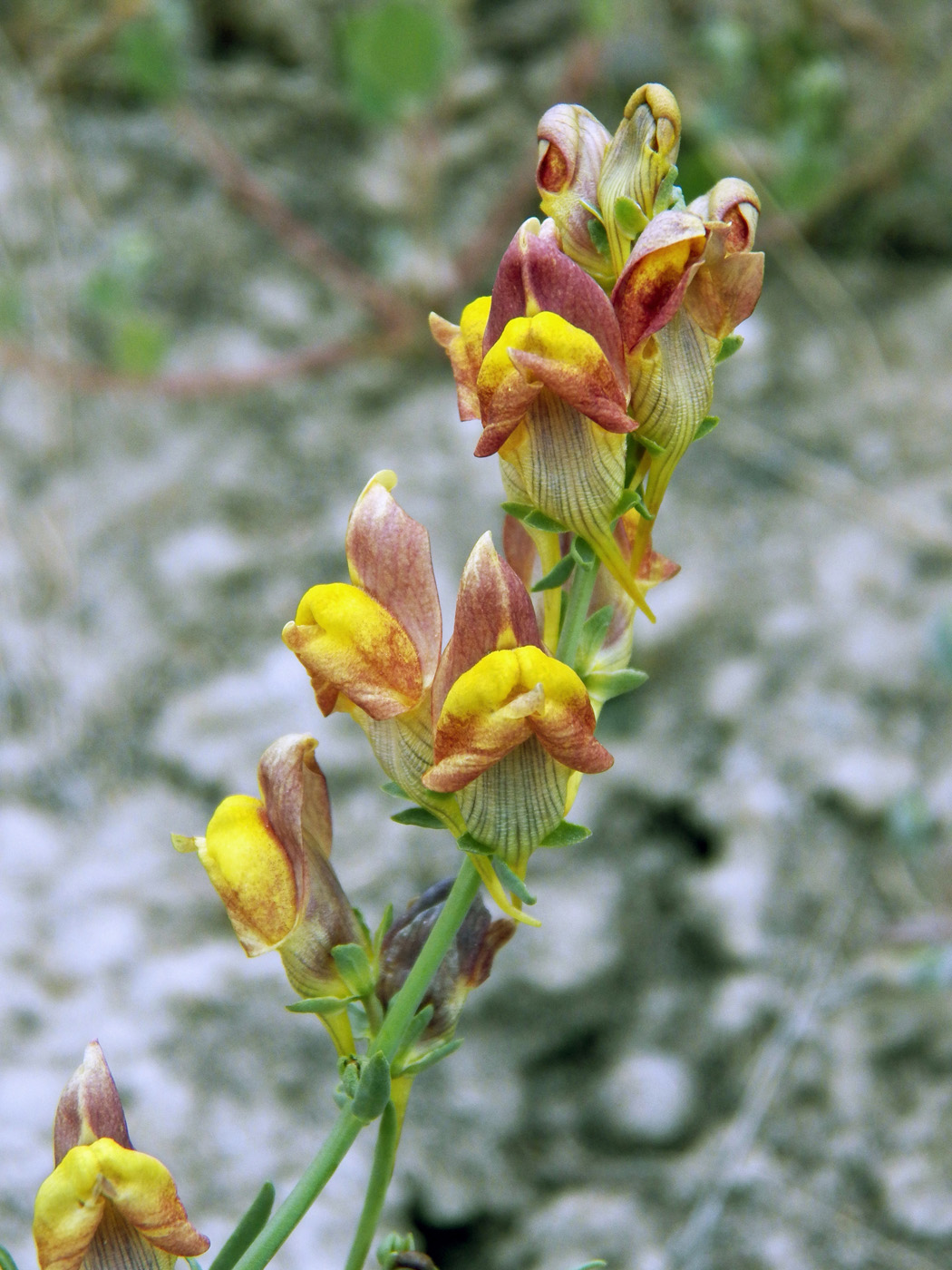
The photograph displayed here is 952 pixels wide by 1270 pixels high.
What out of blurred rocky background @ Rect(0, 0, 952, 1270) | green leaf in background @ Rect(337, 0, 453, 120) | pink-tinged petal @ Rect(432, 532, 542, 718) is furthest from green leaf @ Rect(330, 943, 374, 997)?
green leaf in background @ Rect(337, 0, 453, 120)

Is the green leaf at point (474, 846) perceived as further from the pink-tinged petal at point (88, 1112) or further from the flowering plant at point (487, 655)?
the pink-tinged petal at point (88, 1112)

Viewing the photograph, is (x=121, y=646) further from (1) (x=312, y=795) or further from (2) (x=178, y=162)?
(1) (x=312, y=795)

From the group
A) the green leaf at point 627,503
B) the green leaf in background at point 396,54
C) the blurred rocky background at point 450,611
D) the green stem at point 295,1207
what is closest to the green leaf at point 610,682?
the green leaf at point 627,503

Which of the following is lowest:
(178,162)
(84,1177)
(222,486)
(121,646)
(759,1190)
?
(84,1177)

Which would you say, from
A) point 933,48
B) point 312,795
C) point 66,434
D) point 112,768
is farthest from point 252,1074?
point 933,48

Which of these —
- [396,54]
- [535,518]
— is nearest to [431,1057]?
[535,518]

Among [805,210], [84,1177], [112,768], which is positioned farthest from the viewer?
[805,210]

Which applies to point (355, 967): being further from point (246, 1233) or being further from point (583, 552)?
point (583, 552)

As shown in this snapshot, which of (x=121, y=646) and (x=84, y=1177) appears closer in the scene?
(x=84, y=1177)
